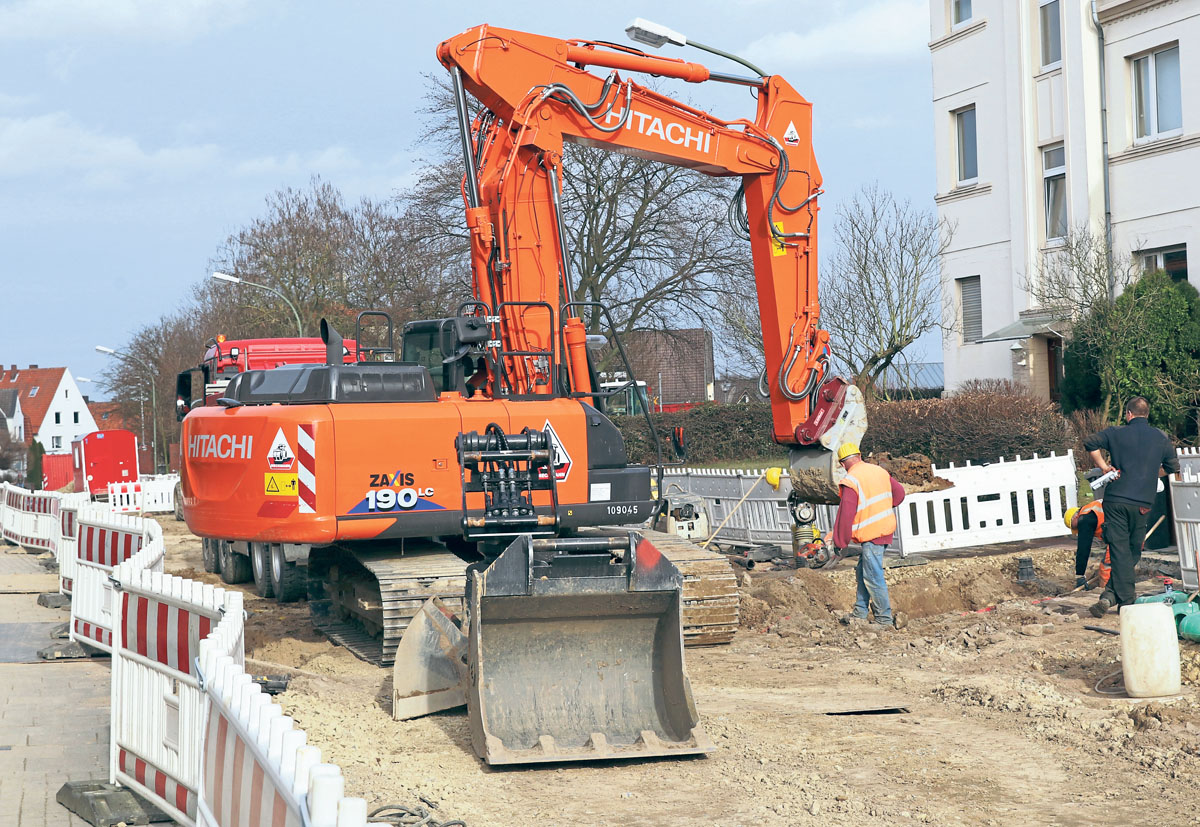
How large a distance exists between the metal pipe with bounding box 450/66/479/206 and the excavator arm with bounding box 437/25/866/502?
0.02m

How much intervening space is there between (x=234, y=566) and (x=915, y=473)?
858 cm

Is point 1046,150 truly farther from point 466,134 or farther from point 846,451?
point 466,134

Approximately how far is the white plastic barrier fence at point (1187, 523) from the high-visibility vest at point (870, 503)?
2761mm

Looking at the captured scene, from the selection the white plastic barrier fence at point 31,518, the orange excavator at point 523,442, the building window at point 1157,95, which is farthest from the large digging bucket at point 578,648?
the building window at point 1157,95

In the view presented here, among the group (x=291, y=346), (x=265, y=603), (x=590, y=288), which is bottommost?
(x=265, y=603)

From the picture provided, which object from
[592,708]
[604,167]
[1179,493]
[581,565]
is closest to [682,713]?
[592,708]

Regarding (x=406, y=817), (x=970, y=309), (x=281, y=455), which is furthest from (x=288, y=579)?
(x=970, y=309)

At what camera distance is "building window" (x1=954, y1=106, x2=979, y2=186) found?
26828 mm

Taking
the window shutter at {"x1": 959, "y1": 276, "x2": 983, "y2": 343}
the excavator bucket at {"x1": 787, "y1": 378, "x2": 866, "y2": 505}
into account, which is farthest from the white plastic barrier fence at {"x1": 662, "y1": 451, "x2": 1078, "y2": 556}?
the window shutter at {"x1": 959, "y1": 276, "x2": 983, "y2": 343}

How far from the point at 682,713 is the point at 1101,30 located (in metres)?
20.7

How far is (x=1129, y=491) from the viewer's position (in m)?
10.3

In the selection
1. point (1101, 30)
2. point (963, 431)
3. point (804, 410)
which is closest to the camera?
point (804, 410)

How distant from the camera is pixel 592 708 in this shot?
6953 millimetres

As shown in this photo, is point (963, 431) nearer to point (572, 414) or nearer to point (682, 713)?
point (572, 414)
